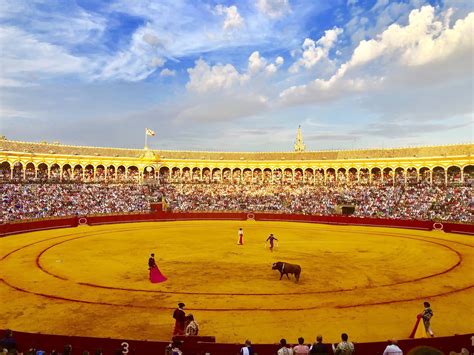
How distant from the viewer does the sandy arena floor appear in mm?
10109

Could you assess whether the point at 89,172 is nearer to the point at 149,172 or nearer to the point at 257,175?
the point at 149,172

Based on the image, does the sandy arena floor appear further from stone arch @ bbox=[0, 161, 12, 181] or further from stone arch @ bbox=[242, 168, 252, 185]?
stone arch @ bbox=[242, 168, 252, 185]

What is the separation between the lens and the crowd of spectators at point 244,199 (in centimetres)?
4131

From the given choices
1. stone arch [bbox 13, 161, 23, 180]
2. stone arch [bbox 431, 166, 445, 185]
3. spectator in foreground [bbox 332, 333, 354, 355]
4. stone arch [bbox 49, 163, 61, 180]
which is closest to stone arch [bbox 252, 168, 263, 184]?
stone arch [bbox 431, 166, 445, 185]

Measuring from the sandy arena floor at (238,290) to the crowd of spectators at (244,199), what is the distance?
1918 centimetres

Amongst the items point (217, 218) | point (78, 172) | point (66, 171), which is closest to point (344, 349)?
point (217, 218)

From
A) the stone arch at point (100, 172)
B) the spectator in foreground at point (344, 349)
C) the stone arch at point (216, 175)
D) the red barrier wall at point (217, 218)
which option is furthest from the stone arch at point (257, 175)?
the spectator in foreground at point (344, 349)

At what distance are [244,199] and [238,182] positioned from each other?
10310 millimetres

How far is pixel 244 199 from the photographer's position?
2191 inches

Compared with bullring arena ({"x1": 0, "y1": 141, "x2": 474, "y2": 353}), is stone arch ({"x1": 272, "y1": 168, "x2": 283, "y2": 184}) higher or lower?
higher

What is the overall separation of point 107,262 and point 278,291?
9768 millimetres

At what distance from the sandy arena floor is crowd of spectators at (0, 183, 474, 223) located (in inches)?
755

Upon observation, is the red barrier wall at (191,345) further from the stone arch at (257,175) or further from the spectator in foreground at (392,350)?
the stone arch at (257,175)

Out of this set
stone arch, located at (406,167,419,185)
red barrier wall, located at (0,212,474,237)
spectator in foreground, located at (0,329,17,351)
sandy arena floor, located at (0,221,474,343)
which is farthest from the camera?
stone arch, located at (406,167,419,185)
